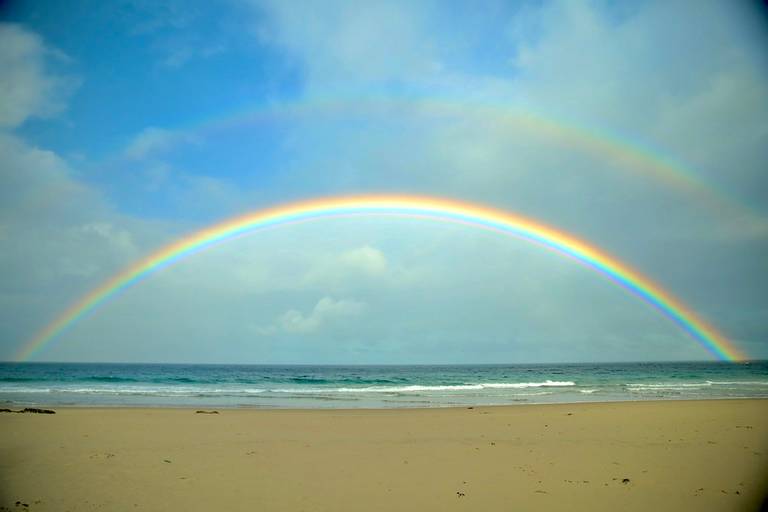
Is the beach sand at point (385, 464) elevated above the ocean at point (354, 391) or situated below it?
above

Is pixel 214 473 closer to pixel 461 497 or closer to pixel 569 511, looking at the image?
pixel 461 497

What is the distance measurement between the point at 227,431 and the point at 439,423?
6105mm

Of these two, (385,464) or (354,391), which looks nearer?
(385,464)

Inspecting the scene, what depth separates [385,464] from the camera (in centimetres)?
895

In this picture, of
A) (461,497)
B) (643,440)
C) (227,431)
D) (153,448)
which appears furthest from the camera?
(227,431)

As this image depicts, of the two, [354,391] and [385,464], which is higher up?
[385,464]

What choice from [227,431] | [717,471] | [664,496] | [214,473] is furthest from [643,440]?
[227,431]

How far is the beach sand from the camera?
6785 mm

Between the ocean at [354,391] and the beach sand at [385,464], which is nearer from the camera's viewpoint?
the beach sand at [385,464]

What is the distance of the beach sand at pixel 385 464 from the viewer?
679cm

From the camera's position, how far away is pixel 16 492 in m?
7.19

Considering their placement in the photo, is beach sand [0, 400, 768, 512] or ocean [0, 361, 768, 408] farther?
A: ocean [0, 361, 768, 408]

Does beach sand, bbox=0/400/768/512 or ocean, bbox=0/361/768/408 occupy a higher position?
beach sand, bbox=0/400/768/512

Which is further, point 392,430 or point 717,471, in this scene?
point 392,430
